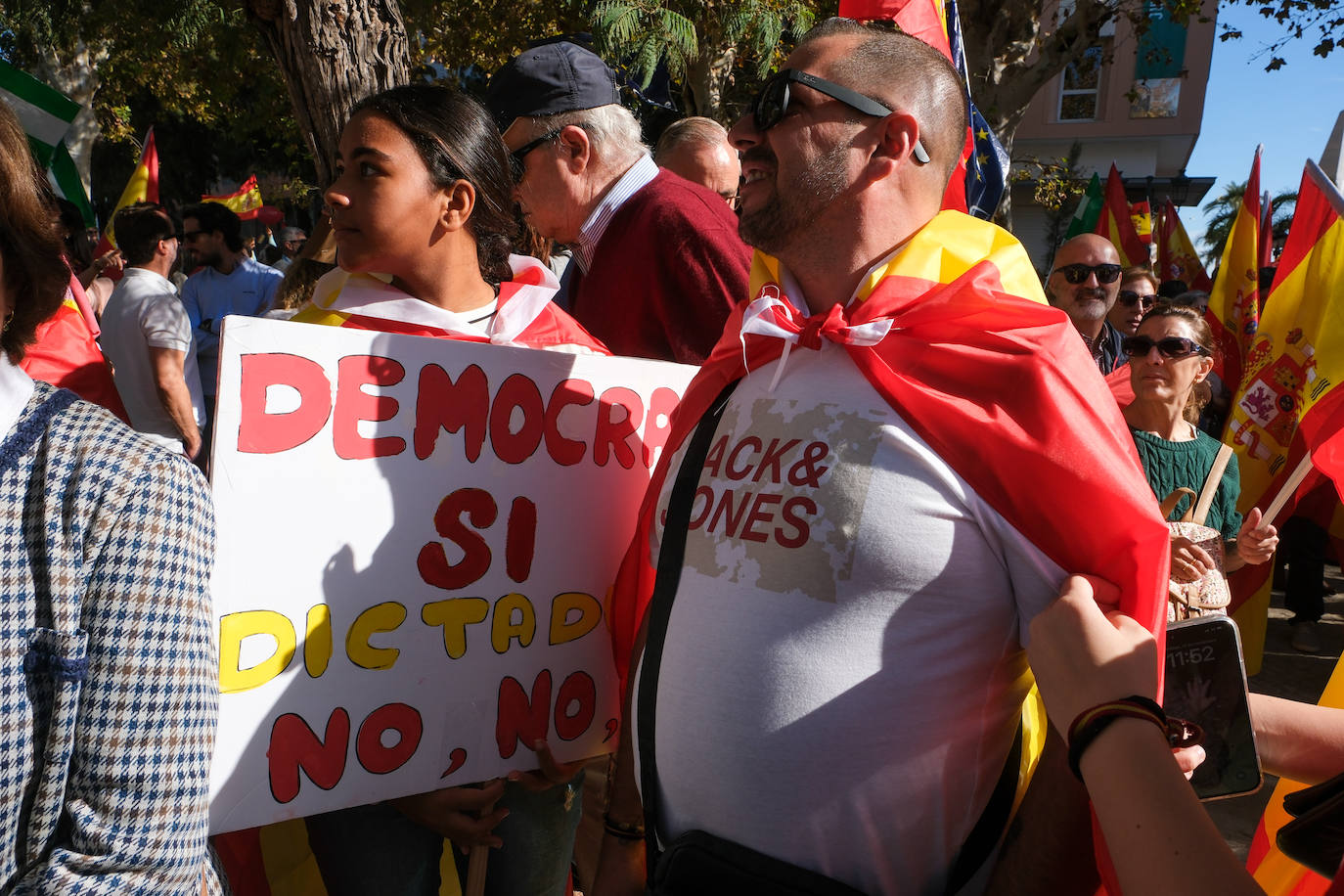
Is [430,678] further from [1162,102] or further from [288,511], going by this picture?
[1162,102]

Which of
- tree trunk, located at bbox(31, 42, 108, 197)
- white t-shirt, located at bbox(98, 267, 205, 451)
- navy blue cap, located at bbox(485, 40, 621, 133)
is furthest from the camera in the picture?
tree trunk, located at bbox(31, 42, 108, 197)

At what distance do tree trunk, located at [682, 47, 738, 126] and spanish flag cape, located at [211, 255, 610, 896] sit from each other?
7681 mm

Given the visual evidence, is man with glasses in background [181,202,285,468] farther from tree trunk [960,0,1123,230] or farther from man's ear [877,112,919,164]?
tree trunk [960,0,1123,230]

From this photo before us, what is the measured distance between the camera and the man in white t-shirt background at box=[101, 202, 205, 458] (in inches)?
181

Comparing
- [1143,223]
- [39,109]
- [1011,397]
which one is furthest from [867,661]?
[1143,223]

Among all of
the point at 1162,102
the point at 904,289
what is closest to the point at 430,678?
the point at 904,289

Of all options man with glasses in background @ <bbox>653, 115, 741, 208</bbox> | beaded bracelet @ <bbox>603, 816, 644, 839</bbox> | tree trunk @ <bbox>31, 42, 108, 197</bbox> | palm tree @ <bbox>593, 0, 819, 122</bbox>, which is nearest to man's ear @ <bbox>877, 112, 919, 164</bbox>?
beaded bracelet @ <bbox>603, 816, 644, 839</bbox>

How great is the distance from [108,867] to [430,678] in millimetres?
689

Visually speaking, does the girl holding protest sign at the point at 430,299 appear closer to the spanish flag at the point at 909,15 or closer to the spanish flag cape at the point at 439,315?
the spanish flag cape at the point at 439,315

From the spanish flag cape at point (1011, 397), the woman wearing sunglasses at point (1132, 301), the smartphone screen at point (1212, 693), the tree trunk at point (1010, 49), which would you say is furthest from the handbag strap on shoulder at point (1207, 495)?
the tree trunk at point (1010, 49)

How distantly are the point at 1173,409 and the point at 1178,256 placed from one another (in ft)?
27.0

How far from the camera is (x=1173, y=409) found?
3.74 metres

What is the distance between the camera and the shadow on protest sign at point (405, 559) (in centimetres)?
167

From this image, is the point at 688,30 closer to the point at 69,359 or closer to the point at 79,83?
the point at 69,359
